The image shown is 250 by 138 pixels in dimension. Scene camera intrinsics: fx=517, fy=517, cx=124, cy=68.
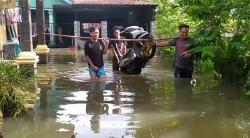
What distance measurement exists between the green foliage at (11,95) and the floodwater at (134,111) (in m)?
0.24

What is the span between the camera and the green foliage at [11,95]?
8.49m

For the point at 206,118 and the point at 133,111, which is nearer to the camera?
the point at 206,118

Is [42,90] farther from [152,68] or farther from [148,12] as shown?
[148,12]

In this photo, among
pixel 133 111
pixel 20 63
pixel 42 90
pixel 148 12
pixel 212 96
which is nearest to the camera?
pixel 133 111

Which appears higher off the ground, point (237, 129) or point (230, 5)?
point (230, 5)

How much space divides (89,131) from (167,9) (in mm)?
17995

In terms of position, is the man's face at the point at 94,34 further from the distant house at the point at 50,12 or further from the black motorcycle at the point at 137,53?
the distant house at the point at 50,12

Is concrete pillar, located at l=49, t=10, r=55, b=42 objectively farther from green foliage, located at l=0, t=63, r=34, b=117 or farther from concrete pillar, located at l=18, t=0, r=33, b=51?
green foliage, located at l=0, t=63, r=34, b=117

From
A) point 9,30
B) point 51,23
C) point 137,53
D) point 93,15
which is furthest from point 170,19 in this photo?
point 51,23

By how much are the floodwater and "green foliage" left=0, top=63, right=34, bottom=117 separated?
241 millimetres

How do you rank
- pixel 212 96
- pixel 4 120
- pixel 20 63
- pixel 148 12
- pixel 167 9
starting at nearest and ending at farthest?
pixel 4 120 < pixel 212 96 < pixel 20 63 < pixel 167 9 < pixel 148 12

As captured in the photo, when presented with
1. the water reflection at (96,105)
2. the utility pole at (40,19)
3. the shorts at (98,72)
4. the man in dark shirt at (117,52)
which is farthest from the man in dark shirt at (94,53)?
the utility pole at (40,19)

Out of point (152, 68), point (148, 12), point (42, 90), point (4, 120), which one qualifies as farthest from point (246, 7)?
point (148, 12)

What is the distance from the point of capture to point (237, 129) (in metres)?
7.82
